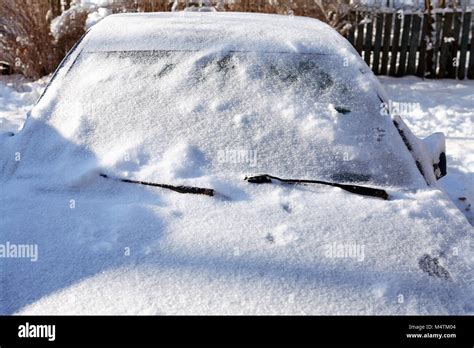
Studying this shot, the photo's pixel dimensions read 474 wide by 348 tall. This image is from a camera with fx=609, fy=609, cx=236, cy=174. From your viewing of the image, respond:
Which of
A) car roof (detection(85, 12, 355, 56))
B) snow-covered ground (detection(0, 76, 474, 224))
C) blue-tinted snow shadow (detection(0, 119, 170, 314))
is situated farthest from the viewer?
snow-covered ground (detection(0, 76, 474, 224))

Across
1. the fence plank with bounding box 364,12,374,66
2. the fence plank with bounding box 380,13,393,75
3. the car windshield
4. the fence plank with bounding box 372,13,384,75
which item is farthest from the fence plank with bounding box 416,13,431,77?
the car windshield

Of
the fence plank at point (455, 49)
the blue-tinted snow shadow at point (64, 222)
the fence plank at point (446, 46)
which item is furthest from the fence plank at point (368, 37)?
the blue-tinted snow shadow at point (64, 222)

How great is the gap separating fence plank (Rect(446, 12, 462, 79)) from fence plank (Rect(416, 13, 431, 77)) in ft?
1.17

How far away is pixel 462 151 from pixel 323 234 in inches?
154

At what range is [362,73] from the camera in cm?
291

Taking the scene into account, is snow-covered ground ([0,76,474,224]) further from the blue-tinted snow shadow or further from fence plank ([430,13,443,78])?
the blue-tinted snow shadow

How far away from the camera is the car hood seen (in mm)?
1709

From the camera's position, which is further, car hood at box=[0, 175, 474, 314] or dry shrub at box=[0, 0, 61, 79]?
dry shrub at box=[0, 0, 61, 79]

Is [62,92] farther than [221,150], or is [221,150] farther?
[62,92]

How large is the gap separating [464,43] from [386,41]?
1.08 meters
